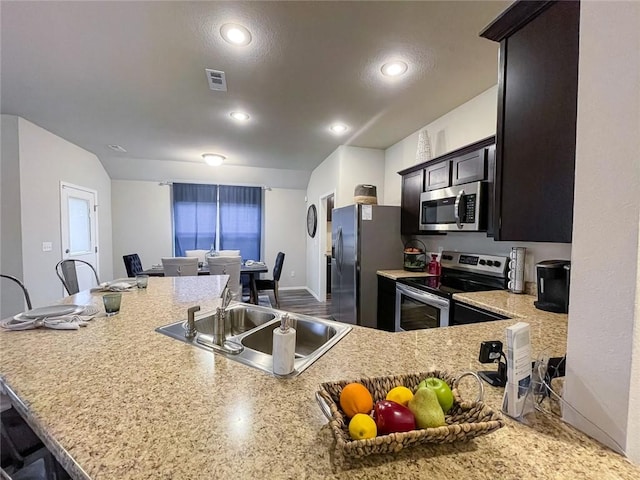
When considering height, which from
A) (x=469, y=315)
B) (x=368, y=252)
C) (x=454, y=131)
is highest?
(x=454, y=131)

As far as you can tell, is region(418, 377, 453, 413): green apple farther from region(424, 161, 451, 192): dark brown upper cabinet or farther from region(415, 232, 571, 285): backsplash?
region(424, 161, 451, 192): dark brown upper cabinet

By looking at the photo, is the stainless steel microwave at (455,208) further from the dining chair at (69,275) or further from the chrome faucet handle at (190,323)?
the dining chair at (69,275)

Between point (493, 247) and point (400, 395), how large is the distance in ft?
7.53

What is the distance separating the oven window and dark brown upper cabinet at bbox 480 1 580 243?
1.12 m

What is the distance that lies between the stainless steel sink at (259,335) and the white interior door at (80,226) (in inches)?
156

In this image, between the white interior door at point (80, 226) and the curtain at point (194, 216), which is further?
the curtain at point (194, 216)

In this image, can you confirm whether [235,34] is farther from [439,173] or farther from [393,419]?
[393,419]

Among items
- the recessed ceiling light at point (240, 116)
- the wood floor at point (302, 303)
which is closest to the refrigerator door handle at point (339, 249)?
the wood floor at point (302, 303)

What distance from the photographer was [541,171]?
3.85ft

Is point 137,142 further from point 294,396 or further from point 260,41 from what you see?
point 294,396

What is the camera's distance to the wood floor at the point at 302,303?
4.74 m

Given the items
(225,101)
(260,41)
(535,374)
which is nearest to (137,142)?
(225,101)

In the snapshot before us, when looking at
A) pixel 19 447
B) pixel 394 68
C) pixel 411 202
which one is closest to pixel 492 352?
pixel 19 447

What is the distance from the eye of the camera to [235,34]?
5.95ft
